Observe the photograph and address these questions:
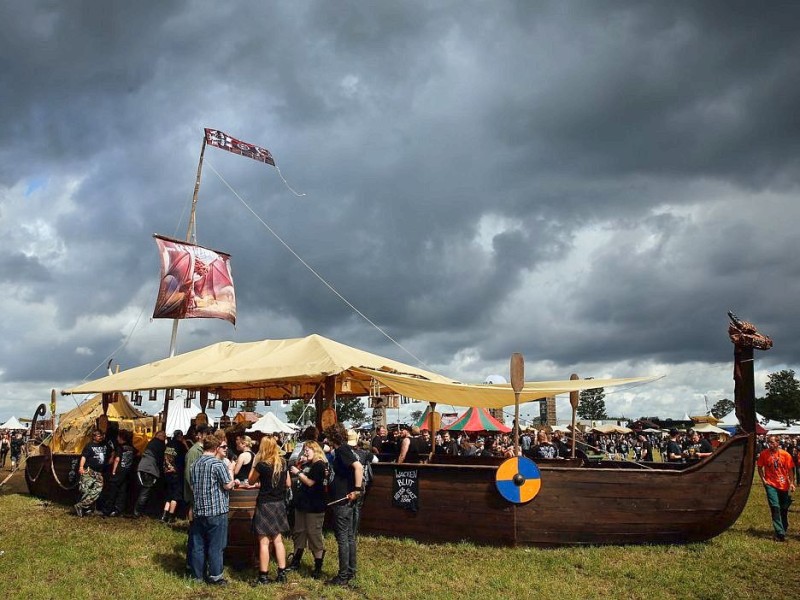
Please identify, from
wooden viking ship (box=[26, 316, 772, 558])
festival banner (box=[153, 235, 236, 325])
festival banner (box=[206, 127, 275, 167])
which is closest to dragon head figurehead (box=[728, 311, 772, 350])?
wooden viking ship (box=[26, 316, 772, 558])

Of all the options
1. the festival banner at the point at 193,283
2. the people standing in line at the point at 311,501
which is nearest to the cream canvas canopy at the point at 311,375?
the festival banner at the point at 193,283

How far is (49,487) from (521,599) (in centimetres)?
1208

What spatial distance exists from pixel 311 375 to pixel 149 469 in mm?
3418

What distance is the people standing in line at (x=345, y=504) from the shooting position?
7031 millimetres

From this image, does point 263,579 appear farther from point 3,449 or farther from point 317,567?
point 3,449

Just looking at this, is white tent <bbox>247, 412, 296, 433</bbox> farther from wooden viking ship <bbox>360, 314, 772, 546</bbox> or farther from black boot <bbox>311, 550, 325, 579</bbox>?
black boot <bbox>311, 550, 325, 579</bbox>

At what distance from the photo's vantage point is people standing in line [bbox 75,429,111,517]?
11648 millimetres

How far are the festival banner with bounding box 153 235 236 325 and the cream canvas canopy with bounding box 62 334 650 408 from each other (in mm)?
2830

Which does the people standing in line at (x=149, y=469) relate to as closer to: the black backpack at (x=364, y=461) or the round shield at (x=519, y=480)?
the black backpack at (x=364, y=461)

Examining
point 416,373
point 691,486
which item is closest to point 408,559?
point 691,486

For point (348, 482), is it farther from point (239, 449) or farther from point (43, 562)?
point (43, 562)

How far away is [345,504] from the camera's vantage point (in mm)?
7035

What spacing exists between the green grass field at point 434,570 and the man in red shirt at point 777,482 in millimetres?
337

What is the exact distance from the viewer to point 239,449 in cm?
866
